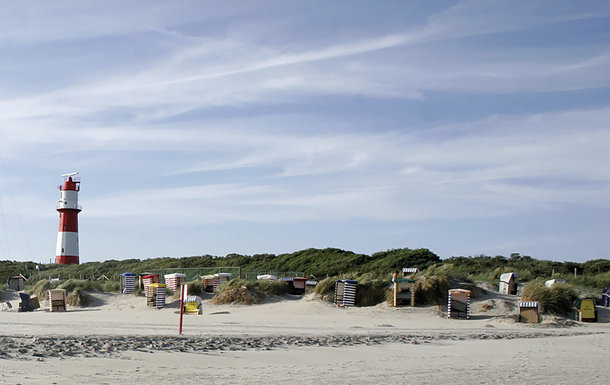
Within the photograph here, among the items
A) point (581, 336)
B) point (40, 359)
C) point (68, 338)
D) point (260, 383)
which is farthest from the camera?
point (581, 336)

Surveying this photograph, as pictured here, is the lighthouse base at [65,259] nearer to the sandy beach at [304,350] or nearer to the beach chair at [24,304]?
the beach chair at [24,304]

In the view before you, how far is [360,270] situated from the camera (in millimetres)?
40188

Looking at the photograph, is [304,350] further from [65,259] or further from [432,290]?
[65,259]

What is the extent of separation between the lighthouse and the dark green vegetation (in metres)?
1.77

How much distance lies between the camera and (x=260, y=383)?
324 inches

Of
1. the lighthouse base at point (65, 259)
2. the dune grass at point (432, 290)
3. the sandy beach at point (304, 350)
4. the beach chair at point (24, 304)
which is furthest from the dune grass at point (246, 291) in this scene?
the lighthouse base at point (65, 259)

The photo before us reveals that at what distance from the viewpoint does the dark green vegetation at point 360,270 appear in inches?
941

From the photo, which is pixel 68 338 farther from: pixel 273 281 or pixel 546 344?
pixel 273 281

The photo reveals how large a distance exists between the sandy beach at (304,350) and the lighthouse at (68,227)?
1277 inches

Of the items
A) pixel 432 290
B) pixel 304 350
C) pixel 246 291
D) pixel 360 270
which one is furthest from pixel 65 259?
Answer: pixel 304 350

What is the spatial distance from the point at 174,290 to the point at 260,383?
1929 cm

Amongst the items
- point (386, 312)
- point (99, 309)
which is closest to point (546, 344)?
point (386, 312)

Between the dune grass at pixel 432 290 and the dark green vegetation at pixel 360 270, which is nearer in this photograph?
the dune grass at pixel 432 290

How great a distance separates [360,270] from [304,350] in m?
28.9
